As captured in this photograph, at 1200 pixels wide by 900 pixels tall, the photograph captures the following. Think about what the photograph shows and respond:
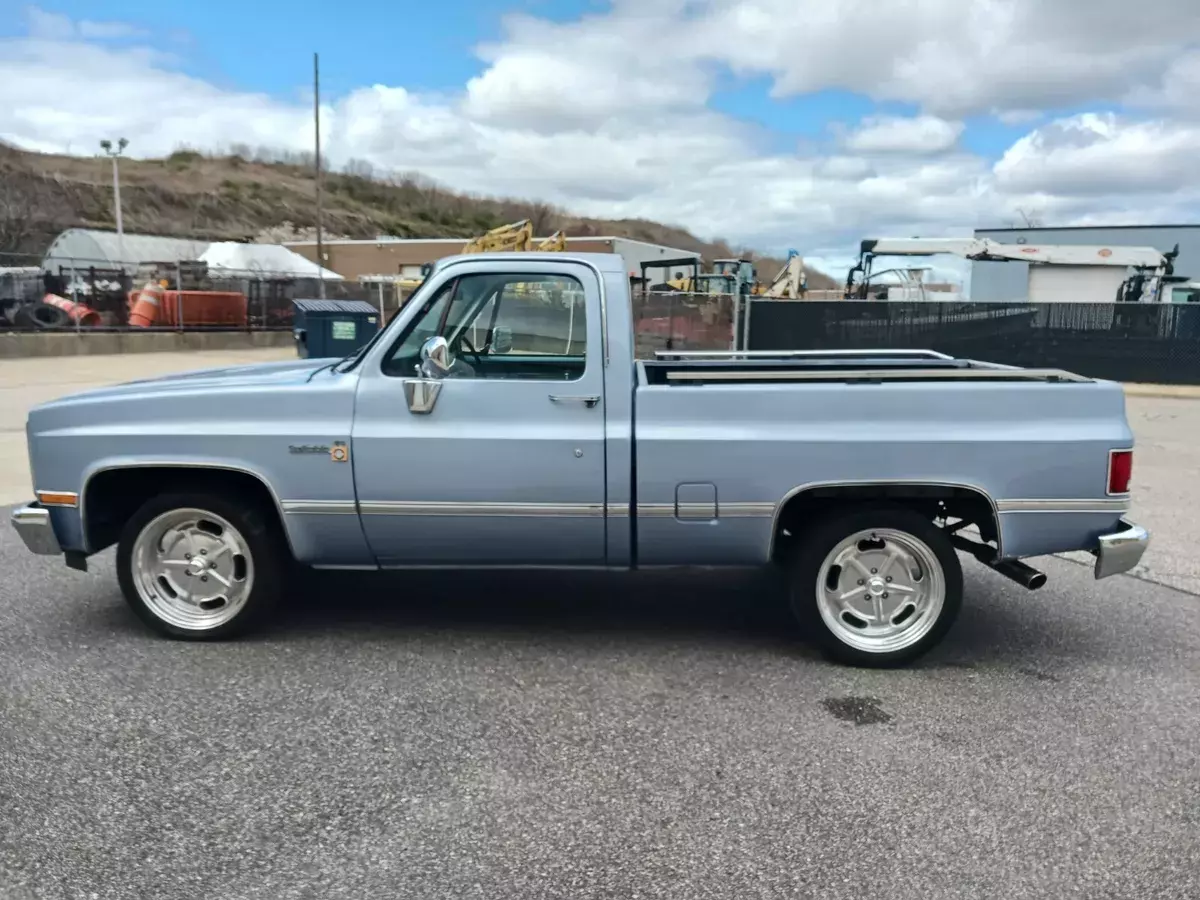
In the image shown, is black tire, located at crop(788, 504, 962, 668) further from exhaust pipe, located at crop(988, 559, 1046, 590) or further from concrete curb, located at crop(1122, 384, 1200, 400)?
concrete curb, located at crop(1122, 384, 1200, 400)

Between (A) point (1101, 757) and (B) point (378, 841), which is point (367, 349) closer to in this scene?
(B) point (378, 841)

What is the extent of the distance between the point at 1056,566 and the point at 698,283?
22.7m

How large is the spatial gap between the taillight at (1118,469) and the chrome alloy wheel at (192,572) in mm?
3991

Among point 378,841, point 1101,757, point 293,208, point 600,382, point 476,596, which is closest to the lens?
point 378,841

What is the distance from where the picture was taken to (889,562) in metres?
4.57

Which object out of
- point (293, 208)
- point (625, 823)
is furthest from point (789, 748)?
point (293, 208)

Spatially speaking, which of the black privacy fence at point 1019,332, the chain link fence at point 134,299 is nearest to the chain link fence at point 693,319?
the black privacy fence at point 1019,332

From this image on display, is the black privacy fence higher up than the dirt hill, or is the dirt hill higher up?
the dirt hill

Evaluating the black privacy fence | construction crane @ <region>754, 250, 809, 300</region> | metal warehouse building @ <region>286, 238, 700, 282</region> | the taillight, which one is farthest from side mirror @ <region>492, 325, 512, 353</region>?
metal warehouse building @ <region>286, 238, 700, 282</region>

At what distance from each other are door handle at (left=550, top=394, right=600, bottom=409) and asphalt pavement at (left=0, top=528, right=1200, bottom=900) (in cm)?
124

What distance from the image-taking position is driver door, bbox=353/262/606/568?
4.41 metres

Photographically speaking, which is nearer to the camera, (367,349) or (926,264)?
(367,349)

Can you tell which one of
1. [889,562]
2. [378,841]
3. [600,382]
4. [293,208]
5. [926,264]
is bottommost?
[378,841]

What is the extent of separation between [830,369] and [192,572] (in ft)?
11.5
